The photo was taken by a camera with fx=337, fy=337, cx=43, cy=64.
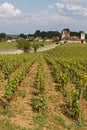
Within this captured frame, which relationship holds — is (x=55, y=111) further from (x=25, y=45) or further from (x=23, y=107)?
(x=25, y=45)

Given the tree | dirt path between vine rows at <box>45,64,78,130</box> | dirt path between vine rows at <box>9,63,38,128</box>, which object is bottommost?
the tree

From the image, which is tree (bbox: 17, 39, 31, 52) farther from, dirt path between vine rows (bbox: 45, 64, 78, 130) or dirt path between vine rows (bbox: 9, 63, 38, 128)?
dirt path between vine rows (bbox: 45, 64, 78, 130)

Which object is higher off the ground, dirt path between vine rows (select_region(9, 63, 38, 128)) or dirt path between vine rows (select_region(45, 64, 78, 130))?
dirt path between vine rows (select_region(9, 63, 38, 128))

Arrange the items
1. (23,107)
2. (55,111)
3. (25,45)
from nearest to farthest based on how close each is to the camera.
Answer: (55,111)
(23,107)
(25,45)

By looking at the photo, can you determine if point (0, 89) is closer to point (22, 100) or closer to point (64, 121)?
point (22, 100)

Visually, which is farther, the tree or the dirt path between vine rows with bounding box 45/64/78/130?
the tree

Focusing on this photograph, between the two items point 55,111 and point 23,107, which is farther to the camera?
point 23,107

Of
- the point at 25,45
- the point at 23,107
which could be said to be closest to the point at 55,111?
the point at 23,107

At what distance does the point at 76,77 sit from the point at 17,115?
10989 mm

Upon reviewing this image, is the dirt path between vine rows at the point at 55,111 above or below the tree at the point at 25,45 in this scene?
above

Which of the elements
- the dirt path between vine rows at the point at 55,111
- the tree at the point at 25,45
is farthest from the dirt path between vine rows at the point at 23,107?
the tree at the point at 25,45

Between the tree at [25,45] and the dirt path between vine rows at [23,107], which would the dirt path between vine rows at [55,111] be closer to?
the dirt path between vine rows at [23,107]

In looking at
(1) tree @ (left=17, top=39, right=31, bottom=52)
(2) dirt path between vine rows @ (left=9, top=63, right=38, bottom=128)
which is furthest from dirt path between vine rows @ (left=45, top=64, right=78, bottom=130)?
(1) tree @ (left=17, top=39, right=31, bottom=52)

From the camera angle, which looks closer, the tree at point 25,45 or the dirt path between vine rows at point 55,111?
the dirt path between vine rows at point 55,111
